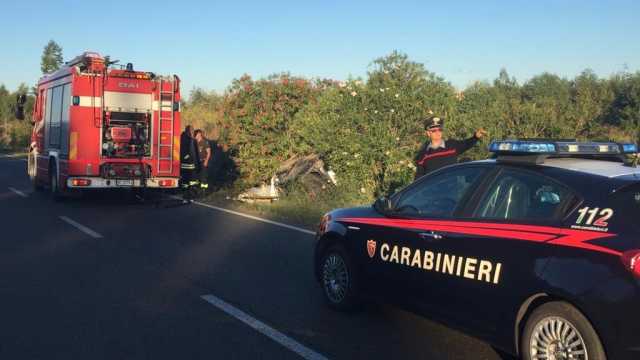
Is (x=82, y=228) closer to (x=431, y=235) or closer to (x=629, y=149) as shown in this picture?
(x=431, y=235)

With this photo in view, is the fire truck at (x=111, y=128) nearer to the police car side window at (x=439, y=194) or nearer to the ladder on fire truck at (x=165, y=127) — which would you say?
the ladder on fire truck at (x=165, y=127)

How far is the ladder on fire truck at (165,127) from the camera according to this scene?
1602 cm

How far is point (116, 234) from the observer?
1131 cm

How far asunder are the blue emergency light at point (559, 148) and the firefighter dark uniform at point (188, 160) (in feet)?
39.7

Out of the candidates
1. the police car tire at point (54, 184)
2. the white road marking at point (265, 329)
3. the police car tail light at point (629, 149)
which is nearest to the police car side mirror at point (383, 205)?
the white road marking at point (265, 329)

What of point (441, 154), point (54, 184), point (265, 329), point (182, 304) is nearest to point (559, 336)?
point (265, 329)

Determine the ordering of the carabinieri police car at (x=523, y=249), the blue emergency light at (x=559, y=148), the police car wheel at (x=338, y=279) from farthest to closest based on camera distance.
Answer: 1. the police car wheel at (x=338, y=279)
2. the blue emergency light at (x=559, y=148)
3. the carabinieri police car at (x=523, y=249)

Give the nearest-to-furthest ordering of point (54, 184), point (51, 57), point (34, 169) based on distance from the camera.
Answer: point (54, 184) → point (34, 169) → point (51, 57)

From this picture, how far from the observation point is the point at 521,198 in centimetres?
497

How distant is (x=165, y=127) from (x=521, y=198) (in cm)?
1234

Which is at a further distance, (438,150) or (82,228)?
(82,228)

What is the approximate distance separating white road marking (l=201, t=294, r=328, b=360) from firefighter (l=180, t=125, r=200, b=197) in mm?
9775

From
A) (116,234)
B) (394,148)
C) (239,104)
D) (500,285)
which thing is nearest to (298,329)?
(500,285)

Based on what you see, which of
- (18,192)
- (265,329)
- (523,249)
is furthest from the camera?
(18,192)
